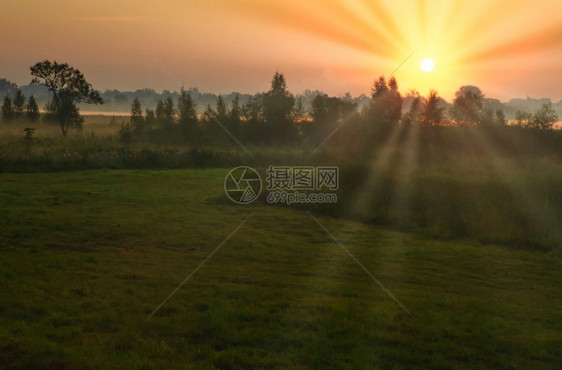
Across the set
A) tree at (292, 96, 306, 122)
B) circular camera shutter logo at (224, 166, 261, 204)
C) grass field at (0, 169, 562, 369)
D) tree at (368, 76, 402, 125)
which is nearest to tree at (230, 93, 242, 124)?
tree at (292, 96, 306, 122)

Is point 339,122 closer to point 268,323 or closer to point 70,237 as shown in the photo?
point 70,237

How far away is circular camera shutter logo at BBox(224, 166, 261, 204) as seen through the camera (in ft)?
64.9

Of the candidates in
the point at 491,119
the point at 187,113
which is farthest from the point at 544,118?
the point at 187,113

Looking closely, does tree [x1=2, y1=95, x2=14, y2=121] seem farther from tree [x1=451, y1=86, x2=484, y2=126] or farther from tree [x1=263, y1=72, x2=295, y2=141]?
tree [x1=451, y1=86, x2=484, y2=126]

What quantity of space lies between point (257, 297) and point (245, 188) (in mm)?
13421

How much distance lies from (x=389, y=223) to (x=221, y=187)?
9864mm

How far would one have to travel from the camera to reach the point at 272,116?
54.3 meters

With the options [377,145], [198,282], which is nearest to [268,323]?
[198,282]

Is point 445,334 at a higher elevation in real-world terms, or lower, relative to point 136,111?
lower

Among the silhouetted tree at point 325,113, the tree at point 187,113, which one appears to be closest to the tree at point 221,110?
the tree at point 187,113

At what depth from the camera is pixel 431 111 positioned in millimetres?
56000

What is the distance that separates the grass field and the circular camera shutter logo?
474 cm

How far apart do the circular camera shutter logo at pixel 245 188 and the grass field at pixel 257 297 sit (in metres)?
4.74

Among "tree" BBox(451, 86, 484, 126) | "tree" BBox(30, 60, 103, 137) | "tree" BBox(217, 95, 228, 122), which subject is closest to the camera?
"tree" BBox(30, 60, 103, 137)
